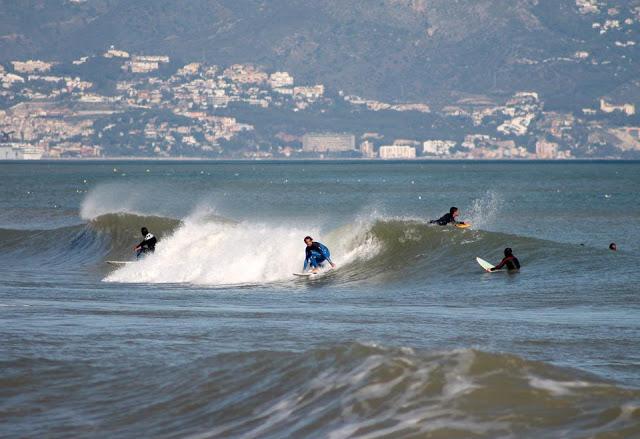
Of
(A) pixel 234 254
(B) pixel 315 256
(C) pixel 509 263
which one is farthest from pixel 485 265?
(A) pixel 234 254

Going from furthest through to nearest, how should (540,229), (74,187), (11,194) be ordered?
(74,187), (11,194), (540,229)

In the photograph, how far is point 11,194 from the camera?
107000 millimetres

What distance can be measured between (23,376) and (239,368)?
98.9 inches

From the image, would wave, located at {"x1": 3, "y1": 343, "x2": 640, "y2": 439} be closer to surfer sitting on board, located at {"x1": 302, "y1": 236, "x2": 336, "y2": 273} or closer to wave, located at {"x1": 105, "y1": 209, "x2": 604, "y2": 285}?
surfer sitting on board, located at {"x1": 302, "y1": 236, "x2": 336, "y2": 273}

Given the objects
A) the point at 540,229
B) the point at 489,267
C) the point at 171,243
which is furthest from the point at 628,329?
the point at 540,229

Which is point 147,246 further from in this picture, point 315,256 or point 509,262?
point 509,262

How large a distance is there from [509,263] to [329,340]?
1100cm

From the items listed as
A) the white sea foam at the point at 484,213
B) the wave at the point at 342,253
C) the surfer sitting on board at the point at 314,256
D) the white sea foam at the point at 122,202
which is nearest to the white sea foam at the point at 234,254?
the wave at the point at 342,253

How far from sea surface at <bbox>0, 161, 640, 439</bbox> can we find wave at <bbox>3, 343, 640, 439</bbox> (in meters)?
0.03

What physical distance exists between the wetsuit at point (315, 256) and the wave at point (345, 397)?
13428 millimetres

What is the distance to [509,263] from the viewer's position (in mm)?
26938

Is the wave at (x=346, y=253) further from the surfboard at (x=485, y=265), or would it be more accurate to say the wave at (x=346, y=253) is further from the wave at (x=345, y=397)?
the wave at (x=345, y=397)

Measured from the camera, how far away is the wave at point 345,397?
11.7m

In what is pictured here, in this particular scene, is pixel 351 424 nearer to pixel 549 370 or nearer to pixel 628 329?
pixel 549 370
